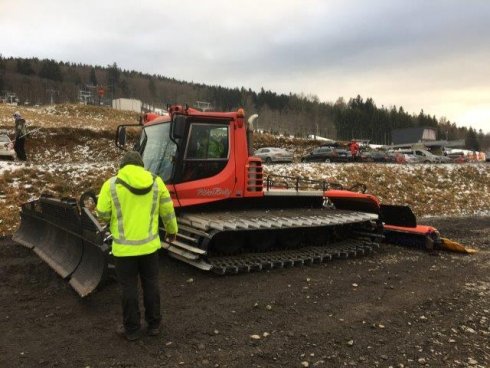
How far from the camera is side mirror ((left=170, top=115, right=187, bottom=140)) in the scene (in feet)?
23.5

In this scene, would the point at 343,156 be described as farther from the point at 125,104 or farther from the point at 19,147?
the point at 125,104

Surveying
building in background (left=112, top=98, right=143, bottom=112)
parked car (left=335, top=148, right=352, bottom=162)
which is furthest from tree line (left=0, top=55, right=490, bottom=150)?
parked car (left=335, top=148, right=352, bottom=162)

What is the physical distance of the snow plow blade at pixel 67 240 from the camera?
18.8ft

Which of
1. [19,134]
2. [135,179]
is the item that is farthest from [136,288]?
[19,134]

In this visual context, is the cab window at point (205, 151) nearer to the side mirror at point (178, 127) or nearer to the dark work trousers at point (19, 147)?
the side mirror at point (178, 127)

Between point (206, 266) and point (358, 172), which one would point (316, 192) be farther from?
point (358, 172)

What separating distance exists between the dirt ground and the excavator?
0.36m

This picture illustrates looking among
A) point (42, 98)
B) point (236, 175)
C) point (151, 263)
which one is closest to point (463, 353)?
point (151, 263)

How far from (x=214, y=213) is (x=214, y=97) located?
92.5 metres

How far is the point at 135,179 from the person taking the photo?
4711mm

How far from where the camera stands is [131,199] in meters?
4.71

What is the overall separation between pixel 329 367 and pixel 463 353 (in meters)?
1.49

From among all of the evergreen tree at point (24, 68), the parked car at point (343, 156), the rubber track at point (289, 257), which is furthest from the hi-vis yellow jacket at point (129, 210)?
the evergreen tree at point (24, 68)

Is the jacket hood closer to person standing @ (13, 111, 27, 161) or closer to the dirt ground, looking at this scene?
the dirt ground
